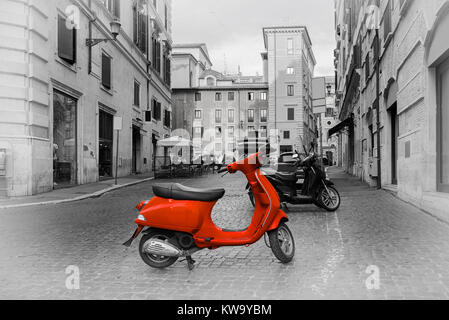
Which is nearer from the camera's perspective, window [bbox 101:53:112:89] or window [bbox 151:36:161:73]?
window [bbox 101:53:112:89]

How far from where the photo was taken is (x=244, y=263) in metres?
4.54

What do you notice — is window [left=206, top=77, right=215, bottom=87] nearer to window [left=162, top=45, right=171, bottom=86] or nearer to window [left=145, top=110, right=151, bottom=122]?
window [left=162, top=45, right=171, bottom=86]

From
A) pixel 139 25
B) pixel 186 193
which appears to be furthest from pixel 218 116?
pixel 186 193

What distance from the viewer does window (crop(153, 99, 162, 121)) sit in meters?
29.6

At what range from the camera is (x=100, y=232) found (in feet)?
21.2

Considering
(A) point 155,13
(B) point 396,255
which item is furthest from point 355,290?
(A) point 155,13

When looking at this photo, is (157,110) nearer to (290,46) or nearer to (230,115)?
(290,46)

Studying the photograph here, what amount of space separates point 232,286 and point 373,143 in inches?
523

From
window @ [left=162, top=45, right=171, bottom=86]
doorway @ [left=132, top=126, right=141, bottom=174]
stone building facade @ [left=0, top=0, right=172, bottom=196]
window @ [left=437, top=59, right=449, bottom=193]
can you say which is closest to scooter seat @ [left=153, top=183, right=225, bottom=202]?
window @ [left=437, top=59, right=449, bottom=193]

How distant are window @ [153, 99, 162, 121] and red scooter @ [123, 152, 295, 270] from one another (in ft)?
84.7

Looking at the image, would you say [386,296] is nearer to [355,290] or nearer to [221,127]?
[355,290]

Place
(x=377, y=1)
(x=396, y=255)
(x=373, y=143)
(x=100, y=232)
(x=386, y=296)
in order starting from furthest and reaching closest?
(x=373, y=143) < (x=377, y=1) < (x=100, y=232) < (x=396, y=255) < (x=386, y=296)

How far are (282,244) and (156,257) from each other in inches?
50.3

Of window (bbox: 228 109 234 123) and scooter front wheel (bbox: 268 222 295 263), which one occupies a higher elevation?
window (bbox: 228 109 234 123)
